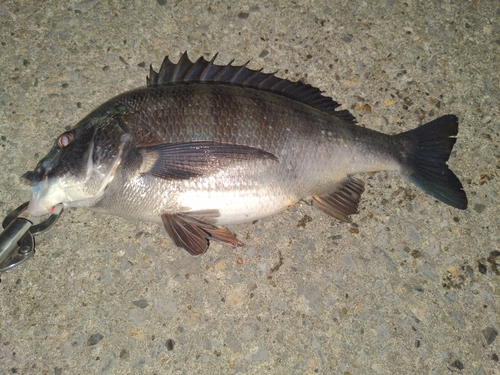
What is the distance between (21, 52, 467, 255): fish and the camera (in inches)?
76.1

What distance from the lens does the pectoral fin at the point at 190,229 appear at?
1965 millimetres

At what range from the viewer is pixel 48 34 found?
2512 mm

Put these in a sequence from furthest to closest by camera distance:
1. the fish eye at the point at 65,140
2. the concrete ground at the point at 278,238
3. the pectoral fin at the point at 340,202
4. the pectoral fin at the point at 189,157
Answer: the pectoral fin at the point at 340,202, the concrete ground at the point at 278,238, the fish eye at the point at 65,140, the pectoral fin at the point at 189,157

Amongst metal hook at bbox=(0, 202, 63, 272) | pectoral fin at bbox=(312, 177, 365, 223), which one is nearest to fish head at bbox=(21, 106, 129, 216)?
metal hook at bbox=(0, 202, 63, 272)

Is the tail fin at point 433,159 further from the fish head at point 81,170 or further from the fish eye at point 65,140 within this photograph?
the fish eye at point 65,140

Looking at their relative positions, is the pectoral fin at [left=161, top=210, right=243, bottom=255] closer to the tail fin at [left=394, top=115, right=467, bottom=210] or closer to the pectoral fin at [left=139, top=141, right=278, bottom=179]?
the pectoral fin at [left=139, top=141, right=278, bottom=179]

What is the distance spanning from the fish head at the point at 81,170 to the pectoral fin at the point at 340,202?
1.20 meters

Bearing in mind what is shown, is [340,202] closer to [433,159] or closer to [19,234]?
[433,159]

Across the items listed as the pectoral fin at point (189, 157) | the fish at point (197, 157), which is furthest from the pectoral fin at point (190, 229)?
the pectoral fin at point (189, 157)

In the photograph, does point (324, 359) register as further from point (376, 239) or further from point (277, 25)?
point (277, 25)

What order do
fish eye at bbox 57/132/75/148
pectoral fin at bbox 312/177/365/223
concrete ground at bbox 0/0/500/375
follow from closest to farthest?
fish eye at bbox 57/132/75/148 < concrete ground at bbox 0/0/500/375 < pectoral fin at bbox 312/177/365/223

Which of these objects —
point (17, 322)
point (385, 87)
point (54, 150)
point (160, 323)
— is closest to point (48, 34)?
point (54, 150)

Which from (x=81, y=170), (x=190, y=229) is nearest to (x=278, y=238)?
(x=190, y=229)

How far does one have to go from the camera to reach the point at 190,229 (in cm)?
198
